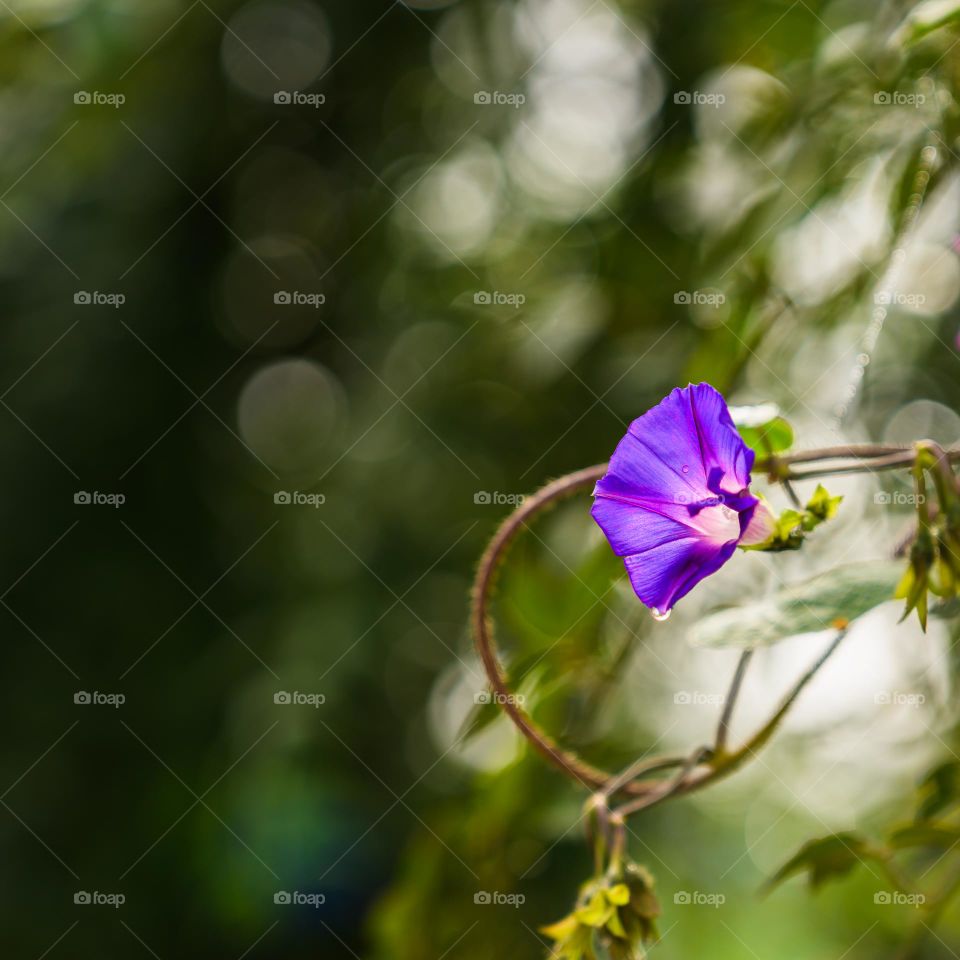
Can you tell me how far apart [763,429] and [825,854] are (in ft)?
1.08

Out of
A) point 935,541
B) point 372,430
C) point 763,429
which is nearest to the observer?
point 935,541

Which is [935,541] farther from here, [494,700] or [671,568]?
[494,700]

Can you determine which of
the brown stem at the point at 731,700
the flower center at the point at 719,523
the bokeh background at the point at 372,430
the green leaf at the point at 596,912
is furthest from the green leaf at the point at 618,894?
the bokeh background at the point at 372,430

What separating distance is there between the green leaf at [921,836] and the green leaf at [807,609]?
9.9 inches

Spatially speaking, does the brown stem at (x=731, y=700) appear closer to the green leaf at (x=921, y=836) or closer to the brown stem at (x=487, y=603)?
the brown stem at (x=487, y=603)

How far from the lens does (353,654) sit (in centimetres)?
158

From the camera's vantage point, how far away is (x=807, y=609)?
0.60 metres

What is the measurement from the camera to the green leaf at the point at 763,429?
650 mm

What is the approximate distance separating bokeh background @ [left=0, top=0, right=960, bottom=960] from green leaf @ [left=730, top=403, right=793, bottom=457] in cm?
47

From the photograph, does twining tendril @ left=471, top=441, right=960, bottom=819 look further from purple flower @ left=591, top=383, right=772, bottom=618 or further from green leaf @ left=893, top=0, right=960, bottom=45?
green leaf @ left=893, top=0, right=960, bottom=45

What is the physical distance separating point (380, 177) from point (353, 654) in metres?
0.78

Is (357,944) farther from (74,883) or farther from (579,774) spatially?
(579,774)

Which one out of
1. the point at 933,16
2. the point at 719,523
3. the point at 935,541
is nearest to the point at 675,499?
the point at 719,523

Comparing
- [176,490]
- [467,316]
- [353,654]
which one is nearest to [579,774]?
[353,654]
